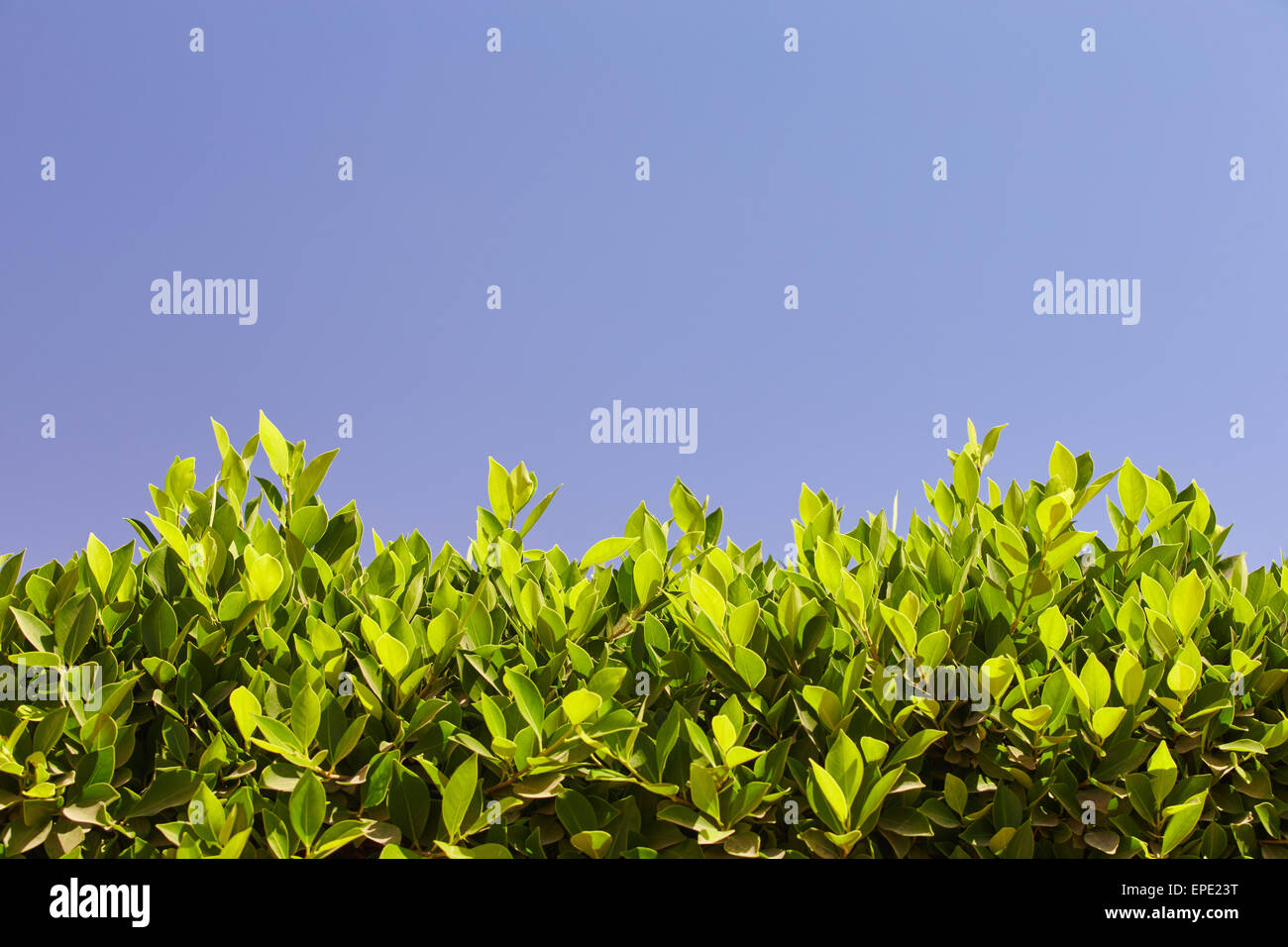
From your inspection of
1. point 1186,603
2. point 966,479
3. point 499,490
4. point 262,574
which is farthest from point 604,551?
point 1186,603

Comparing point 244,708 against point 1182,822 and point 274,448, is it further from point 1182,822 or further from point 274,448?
point 1182,822

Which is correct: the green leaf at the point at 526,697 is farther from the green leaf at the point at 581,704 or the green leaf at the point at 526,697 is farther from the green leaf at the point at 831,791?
the green leaf at the point at 831,791

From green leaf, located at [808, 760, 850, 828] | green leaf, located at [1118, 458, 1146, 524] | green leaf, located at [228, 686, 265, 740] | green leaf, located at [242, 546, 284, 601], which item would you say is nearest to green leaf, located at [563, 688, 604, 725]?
green leaf, located at [808, 760, 850, 828]

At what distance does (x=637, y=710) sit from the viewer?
3.05 m

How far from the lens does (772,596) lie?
3.52m

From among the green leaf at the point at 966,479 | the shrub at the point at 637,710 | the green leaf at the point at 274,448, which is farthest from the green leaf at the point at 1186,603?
the green leaf at the point at 274,448

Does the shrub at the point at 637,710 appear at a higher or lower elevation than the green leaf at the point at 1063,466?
lower

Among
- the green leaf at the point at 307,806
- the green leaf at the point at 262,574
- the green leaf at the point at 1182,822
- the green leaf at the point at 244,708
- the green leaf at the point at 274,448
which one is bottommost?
the green leaf at the point at 1182,822

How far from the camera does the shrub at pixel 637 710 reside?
283 cm

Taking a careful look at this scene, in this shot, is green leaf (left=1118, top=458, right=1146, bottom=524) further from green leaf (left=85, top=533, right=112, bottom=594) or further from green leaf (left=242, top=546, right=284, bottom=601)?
green leaf (left=85, top=533, right=112, bottom=594)

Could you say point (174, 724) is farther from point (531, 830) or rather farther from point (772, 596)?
point (772, 596)
